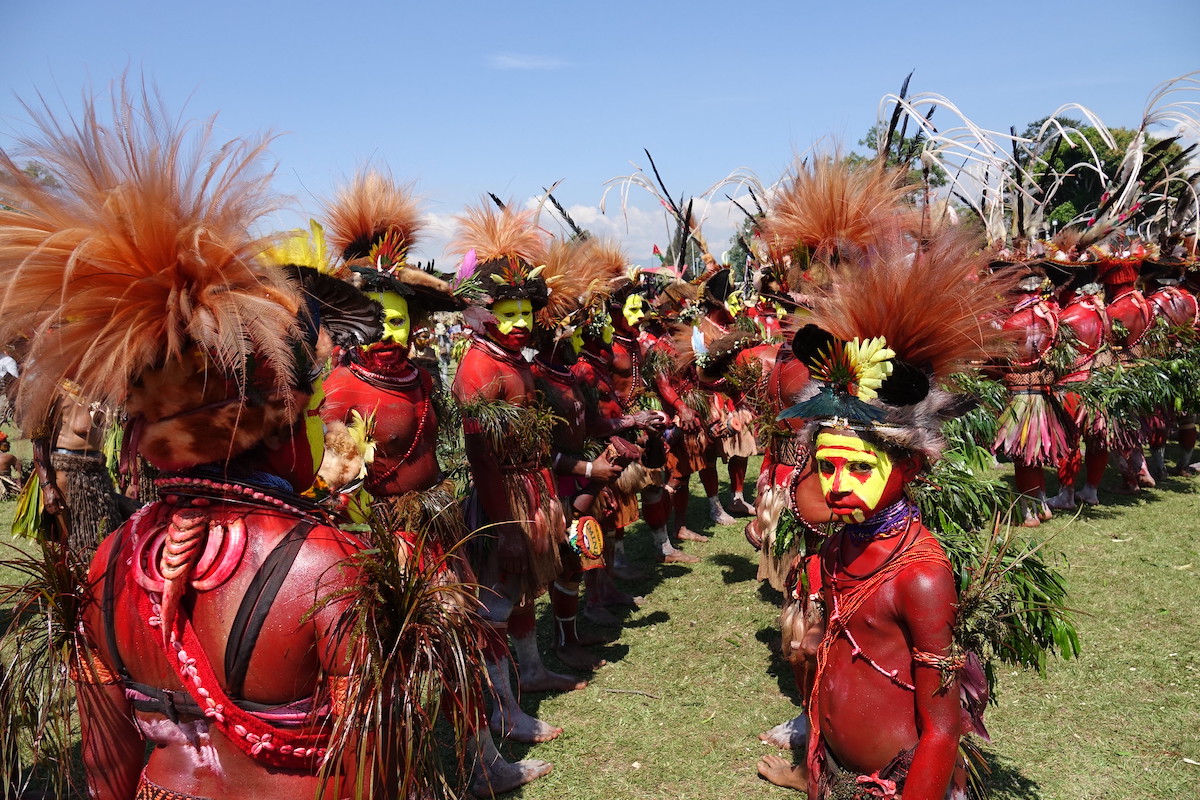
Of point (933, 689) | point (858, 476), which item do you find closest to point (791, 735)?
point (933, 689)

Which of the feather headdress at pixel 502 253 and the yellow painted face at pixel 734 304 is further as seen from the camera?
the yellow painted face at pixel 734 304

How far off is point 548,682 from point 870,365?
363 cm

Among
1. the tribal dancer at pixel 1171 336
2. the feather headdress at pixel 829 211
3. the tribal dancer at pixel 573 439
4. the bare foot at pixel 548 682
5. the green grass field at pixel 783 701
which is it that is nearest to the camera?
the green grass field at pixel 783 701

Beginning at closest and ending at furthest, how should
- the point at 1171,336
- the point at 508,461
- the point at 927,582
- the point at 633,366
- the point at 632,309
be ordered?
the point at 927,582
the point at 508,461
the point at 633,366
the point at 632,309
the point at 1171,336

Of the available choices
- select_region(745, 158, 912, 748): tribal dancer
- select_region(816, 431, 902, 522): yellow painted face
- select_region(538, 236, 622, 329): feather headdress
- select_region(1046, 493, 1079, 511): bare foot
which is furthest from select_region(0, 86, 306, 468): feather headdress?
select_region(1046, 493, 1079, 511): bare foot

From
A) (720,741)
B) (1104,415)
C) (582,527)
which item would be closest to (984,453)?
(720,741)

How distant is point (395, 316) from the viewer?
14.7 ft

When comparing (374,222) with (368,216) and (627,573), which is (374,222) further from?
(627,573)

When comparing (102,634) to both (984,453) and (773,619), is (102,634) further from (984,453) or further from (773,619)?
(773,619)

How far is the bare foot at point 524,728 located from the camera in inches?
188

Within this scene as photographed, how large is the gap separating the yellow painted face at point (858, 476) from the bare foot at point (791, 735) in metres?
2.31

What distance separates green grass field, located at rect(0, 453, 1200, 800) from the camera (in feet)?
13.6

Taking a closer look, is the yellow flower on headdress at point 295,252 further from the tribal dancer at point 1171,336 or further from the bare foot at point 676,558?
the tribal dancer at point 1171,336

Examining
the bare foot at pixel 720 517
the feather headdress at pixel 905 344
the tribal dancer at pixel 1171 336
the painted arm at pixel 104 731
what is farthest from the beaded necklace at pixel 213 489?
the tribal dancer at pixel 1171 336
